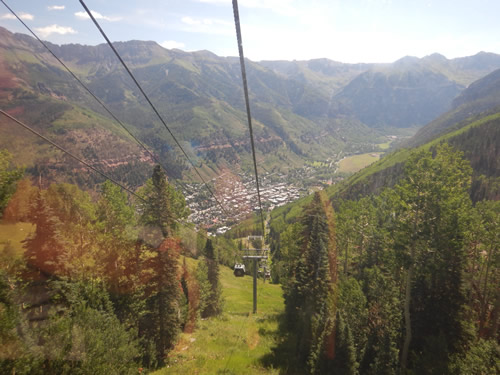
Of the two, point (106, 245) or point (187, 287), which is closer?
point (106, 245)

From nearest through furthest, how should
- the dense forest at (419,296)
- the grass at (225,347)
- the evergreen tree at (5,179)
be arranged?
the evergreen tree at (5,179) < the dense forest at (419,296) < the grass at (225,347)

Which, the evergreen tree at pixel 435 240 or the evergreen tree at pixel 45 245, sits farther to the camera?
the evergreen tree at pixel 45 245

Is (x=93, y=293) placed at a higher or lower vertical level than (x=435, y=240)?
lower

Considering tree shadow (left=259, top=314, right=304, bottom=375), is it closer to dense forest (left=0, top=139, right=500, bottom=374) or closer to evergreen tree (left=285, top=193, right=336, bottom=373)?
dense forest (left=0, top=139, right=500, bottom=374)

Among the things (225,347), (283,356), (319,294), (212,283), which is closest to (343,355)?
(319,294)

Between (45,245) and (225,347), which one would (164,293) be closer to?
(225,347)

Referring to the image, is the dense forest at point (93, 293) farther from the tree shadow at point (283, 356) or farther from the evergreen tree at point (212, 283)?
the tree shadow at point (283, 356)

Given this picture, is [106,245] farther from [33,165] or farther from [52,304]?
[33,165]

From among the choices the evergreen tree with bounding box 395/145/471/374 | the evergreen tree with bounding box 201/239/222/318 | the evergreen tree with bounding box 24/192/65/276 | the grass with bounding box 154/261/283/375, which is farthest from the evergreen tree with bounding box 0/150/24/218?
the evergreen tree with bounding box 201/239/222/318

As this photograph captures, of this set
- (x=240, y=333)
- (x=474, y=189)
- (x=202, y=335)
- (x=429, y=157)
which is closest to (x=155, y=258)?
(x=202, y=335)

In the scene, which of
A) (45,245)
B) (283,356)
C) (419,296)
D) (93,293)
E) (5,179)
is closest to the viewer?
(5,179)

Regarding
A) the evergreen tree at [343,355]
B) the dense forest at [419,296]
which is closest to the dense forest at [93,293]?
the dense forest at [419,296]
